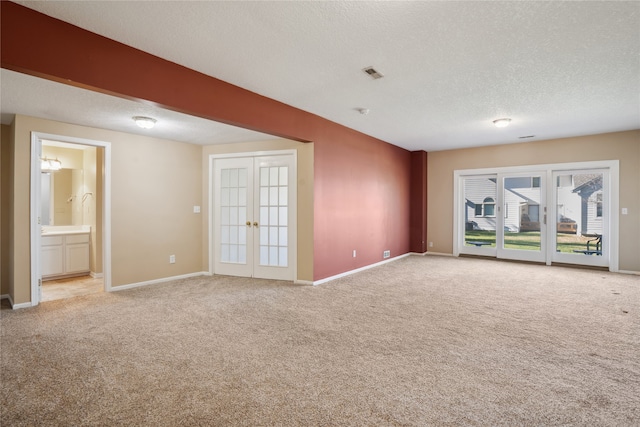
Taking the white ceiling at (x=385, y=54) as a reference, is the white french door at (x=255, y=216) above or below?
below

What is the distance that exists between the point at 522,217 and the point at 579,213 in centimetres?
96

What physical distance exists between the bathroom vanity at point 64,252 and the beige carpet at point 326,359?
5.71ft

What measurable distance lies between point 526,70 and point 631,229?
464 cm

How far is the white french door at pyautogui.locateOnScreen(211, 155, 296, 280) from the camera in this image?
5.29 m

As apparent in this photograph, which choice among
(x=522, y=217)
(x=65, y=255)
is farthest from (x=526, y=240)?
(x=65, y=255)

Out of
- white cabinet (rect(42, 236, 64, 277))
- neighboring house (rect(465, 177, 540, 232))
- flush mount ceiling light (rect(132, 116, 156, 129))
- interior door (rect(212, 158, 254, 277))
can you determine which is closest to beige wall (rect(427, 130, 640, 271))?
neighboring house (rect(465, 177, 540, 232))

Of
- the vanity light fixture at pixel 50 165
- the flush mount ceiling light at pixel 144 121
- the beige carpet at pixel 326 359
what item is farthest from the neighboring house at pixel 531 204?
the vanity light fixture at pixel 50 165

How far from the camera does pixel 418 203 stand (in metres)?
8.09

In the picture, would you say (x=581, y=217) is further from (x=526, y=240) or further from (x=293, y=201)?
(x=293, y=201)

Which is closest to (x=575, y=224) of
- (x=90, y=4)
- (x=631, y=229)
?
(x=631, y=229)

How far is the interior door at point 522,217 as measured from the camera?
6.68m

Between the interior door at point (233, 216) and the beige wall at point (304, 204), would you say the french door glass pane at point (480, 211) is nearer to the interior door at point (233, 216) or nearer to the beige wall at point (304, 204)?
the beige wall at point (304, 204)

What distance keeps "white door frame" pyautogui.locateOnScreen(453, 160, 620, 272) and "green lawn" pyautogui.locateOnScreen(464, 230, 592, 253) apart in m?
0.17

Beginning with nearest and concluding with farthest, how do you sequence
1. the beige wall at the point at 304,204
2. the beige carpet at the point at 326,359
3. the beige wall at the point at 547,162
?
the beige carpet at the point at 326,359
the beige wall at the point at 304,204
the beige wall at the point at 547,162
